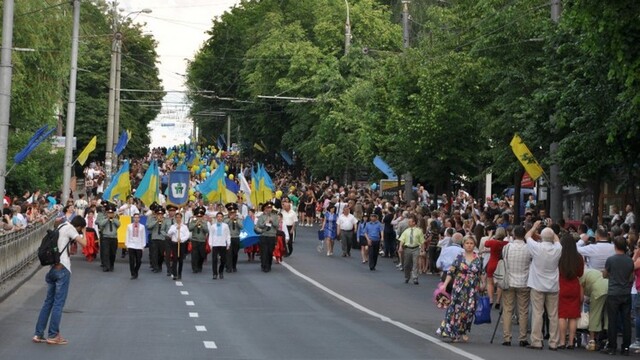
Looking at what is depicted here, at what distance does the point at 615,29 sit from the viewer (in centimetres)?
2170

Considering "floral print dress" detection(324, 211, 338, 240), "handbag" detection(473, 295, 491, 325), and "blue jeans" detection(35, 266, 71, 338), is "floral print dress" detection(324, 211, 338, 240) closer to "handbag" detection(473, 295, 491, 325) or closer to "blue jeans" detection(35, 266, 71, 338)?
"handbag" detection(473, 295, 491, 325)

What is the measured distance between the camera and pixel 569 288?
20.9 meters

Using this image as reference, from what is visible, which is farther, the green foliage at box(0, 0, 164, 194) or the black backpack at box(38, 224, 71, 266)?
the green foliage at box(0, 0, 164, 194)

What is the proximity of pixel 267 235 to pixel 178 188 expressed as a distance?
11.5 metres

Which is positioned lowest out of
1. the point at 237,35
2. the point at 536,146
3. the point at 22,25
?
the point at 536,146

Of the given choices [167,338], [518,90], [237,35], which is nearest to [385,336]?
[167,338]

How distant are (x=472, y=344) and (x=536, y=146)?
15419 millimetres

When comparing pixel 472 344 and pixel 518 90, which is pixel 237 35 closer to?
pixel 518 90

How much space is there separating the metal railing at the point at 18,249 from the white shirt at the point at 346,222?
8879 millimetres

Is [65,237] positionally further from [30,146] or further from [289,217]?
[289,217]

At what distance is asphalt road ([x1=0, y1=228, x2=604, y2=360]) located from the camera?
1881cm

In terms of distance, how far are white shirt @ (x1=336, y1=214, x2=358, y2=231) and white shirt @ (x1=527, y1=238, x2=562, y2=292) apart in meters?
23.6

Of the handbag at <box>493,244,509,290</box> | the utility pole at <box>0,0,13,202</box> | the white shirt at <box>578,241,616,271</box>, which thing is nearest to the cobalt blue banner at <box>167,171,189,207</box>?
the utility pole at <box>0,0,13,202</box>

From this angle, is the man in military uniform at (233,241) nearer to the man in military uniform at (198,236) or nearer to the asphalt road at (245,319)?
the asphalt road at (245,319)
